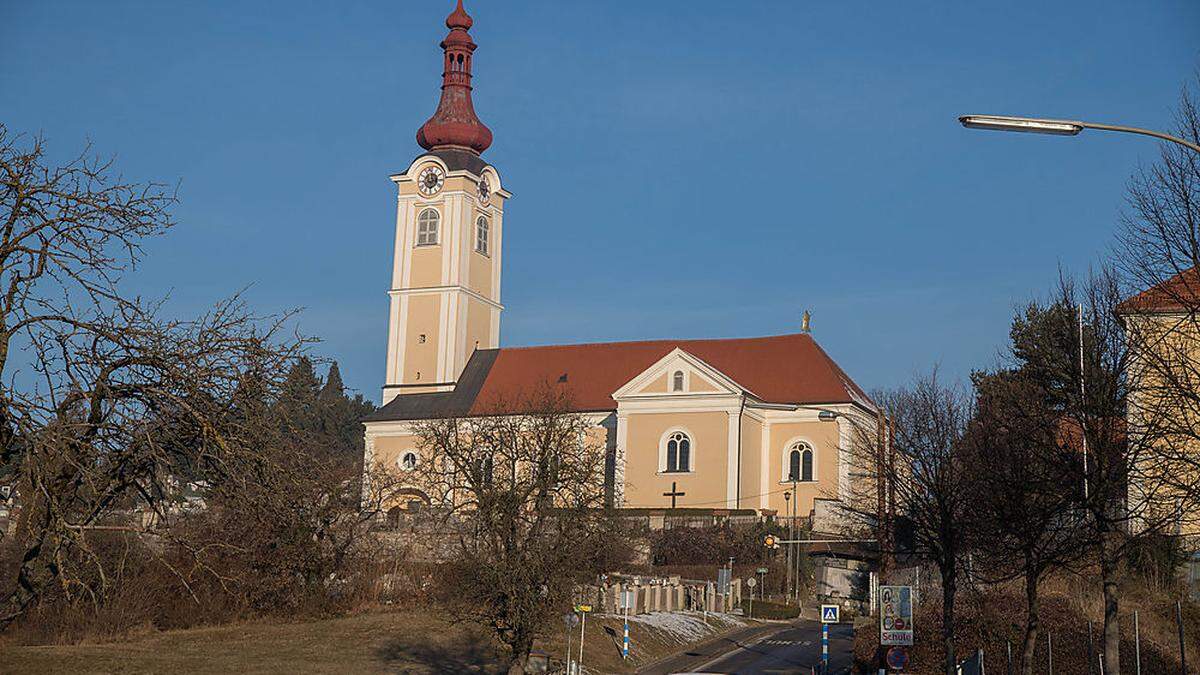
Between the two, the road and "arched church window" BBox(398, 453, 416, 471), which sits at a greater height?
"arched church window" BBox(398, 453, 416, 471)

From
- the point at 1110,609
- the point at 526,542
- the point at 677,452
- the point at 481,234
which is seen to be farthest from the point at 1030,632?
the point at 481,234

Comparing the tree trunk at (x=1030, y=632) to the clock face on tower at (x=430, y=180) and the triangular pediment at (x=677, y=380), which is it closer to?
the triangular pediment at (x=677, y=380)

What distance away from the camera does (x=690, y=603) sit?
50.7 m

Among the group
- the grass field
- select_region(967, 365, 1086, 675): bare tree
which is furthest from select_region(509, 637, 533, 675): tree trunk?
select_region(967, 365, 1086, 675): bare tree

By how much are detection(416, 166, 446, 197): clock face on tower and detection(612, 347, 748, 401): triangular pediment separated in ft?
60.9

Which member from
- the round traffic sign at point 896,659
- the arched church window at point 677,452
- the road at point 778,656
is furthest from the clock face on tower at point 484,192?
the round traffic sign at point 896,659

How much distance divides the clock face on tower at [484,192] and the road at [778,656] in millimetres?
42286

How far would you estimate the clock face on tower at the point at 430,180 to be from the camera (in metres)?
81.0

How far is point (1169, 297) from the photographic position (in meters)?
19.5

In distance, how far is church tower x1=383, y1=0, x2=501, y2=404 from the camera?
7962 cm

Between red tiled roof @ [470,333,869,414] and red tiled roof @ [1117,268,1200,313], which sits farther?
red tiled roof @ [470,333,869,414]

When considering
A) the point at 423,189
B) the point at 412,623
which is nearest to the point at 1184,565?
the point at 412,623

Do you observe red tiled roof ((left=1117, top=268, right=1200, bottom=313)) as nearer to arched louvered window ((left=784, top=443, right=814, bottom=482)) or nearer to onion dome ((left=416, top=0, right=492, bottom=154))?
arched louvered window ((left=784, top=443, right=814, bottom=482))

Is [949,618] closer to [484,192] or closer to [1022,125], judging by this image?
[1022,125]
